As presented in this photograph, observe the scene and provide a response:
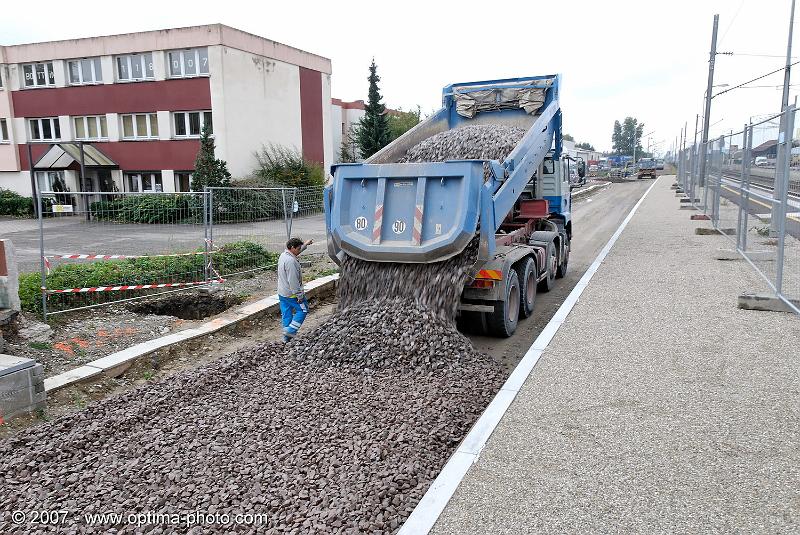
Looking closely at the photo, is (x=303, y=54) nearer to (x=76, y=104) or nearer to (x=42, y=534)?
(x=76, y=104)

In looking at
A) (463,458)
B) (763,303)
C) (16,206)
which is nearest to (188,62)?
(16,206)

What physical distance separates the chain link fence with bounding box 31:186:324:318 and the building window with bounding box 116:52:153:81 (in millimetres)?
17929

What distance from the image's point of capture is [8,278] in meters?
7.23

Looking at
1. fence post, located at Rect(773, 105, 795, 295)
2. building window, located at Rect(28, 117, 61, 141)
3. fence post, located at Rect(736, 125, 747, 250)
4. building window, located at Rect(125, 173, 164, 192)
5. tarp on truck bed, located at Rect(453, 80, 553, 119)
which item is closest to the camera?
fence post, located at Rect(773, 105, 795, 295)

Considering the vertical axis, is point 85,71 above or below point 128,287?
above

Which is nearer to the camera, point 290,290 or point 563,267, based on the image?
point 290,290

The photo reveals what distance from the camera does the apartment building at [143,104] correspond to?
26469 millimetres

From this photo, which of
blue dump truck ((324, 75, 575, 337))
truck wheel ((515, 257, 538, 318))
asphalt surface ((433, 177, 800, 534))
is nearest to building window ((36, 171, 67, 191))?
blue dump truck ((324, 75, 575, 337))

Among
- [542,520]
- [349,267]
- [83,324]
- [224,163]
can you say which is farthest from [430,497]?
[224,163]

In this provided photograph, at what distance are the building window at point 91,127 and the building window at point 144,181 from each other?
95.0 inches

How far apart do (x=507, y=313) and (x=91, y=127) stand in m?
28.2

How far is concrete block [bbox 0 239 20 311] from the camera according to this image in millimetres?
7156

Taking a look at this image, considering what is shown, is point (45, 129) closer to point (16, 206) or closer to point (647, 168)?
point (16, 206)

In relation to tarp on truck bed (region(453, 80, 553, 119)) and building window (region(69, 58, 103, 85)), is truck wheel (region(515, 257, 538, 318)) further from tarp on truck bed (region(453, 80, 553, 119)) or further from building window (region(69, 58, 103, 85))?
building window (region(69, 58, 103, 85))
